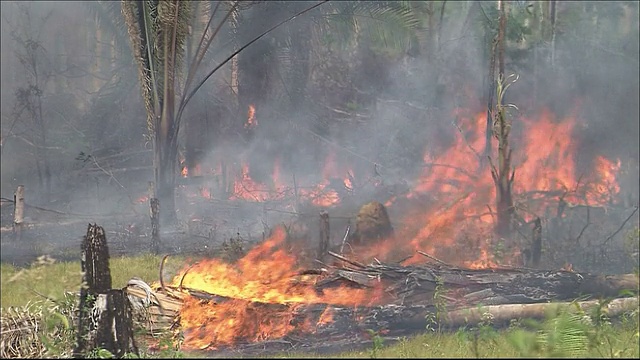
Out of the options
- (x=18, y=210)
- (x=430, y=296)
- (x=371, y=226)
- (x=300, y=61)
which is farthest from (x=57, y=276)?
(x=300, y=61)

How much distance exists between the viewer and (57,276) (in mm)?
9500

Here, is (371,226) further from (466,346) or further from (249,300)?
(466,346)

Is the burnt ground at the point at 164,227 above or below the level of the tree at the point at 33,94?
below

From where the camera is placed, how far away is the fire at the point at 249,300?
815cm

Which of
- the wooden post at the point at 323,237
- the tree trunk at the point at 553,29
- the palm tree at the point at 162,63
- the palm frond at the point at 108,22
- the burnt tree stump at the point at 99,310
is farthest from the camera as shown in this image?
the palm frond at the point at 108,22

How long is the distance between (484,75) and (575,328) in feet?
55.0

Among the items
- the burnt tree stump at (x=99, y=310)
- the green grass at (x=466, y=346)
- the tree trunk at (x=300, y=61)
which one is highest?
the tree trunk at (x=300, y=61)

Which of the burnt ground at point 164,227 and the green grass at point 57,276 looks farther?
the burnt ground at point 164,227

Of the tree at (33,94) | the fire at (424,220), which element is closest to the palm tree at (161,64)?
the fire at (424,220)

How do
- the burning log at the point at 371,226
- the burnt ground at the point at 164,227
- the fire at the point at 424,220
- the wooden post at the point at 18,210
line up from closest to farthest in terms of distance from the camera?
the fire at the point at 424,220, the burning log at the point at 371,226, the burnt ground at the point at 164,227, the wooden post at the point at 18,210

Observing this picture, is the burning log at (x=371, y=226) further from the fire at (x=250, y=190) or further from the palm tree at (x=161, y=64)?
the fire at (x=250, y=190)

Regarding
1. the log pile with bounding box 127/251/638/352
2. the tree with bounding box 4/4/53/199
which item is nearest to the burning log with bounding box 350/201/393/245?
the log pile with bounding box 127/251/638/352

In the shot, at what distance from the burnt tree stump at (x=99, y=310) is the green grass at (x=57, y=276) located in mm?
999

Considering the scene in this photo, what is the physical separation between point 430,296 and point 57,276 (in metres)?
5.37
